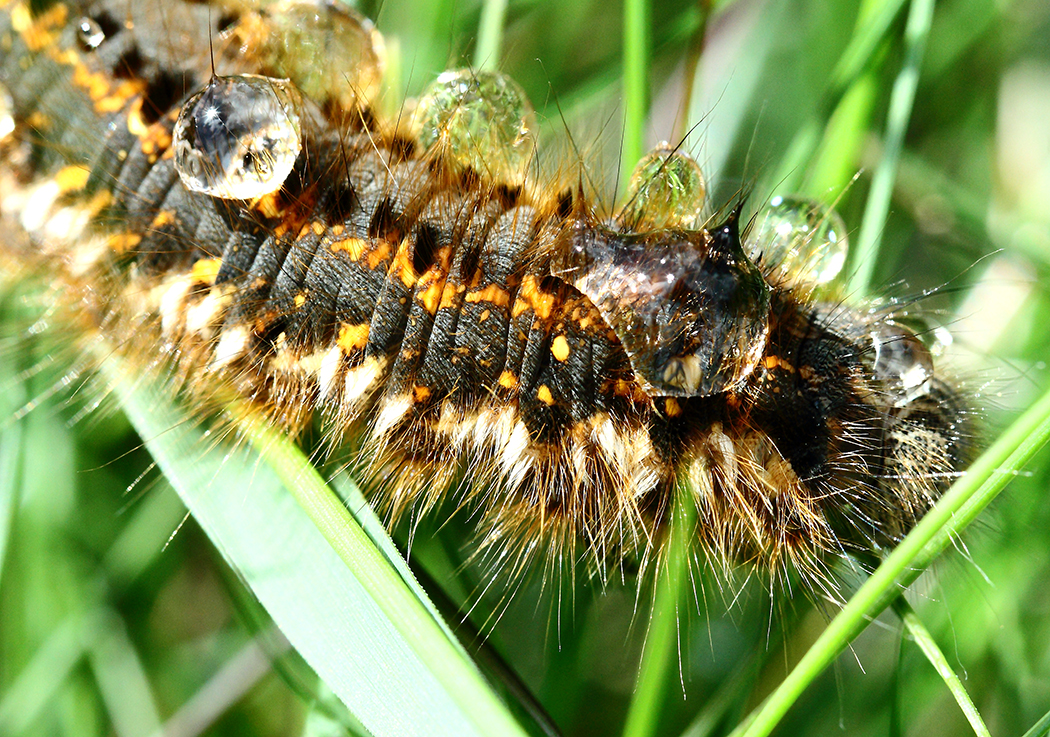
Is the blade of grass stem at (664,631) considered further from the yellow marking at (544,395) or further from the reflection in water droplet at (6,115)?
the reflection in water droplet at (6,115)

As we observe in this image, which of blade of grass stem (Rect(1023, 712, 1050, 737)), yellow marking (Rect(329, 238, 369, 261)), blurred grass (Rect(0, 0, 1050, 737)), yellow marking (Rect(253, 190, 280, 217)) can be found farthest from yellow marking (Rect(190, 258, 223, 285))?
blade of grass stem (Rect(1023, 712, 1050, 737))

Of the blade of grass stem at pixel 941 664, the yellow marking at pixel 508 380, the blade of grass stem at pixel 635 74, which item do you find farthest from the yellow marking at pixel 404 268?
the blade of grass stem at pixel 941 664

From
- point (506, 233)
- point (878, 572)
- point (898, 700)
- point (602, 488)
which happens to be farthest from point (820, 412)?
point (898, 700)

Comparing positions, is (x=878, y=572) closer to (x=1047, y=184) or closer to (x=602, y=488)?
(x=602, y=488)

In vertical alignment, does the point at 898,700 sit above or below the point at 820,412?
below

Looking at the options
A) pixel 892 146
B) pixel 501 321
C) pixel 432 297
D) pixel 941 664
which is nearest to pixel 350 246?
pixel 432 297

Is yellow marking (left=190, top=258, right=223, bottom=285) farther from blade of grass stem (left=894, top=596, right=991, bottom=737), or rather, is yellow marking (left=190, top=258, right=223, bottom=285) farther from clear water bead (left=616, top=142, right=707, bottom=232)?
blade of grass stem (left=894, top=596, right=991, bottom=737)

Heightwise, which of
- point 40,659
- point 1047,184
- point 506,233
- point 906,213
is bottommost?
point 40,659
